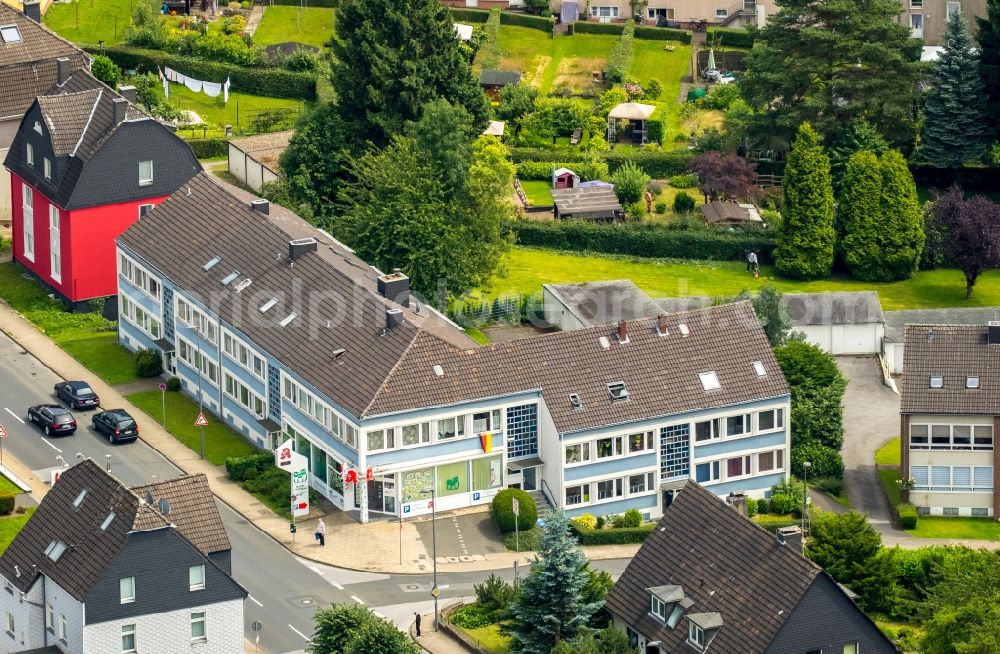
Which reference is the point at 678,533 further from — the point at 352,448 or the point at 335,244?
the point at 335,244

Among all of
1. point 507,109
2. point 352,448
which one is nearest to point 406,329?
point 352,448

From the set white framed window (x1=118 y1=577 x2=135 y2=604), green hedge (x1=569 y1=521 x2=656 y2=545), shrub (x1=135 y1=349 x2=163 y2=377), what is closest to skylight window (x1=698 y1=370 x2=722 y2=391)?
green hedge (x1=569 y1=521 x2=656 y2=545)

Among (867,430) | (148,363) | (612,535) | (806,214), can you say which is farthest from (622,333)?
(806,214)

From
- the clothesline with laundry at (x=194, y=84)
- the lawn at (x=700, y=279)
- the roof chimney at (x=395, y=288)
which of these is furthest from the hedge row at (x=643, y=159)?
the roof chimney at (x=395, y=288)

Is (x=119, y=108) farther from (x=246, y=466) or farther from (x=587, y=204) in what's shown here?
(x=587, y=204)

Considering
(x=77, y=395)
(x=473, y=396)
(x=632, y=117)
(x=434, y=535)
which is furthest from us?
(x=632, y=117)

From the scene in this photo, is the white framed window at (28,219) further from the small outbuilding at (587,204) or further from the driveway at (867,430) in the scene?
the driveway at (867,430)
